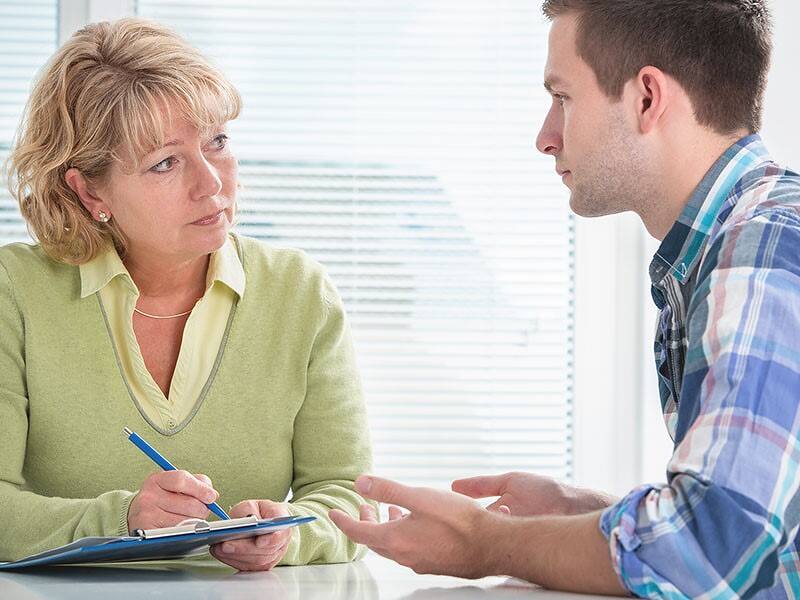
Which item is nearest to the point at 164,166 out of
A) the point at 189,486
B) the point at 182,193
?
the point at 182,193

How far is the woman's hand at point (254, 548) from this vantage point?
1.38 metres

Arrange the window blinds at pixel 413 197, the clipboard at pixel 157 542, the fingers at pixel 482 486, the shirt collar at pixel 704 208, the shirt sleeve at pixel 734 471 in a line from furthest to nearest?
the window blinds at pixel 413 197, the fingers at pixel 482 486, the shirt collar at pixel 704 208, the clipboard at pixel 157 542, the shirt sleeve at pixel 734 471

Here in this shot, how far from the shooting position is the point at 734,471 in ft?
3.12

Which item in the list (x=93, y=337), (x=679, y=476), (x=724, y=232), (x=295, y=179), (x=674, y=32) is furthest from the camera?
(x=295, y=179)

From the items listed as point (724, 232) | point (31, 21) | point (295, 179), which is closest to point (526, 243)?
point (295, 179)

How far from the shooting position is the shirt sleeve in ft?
3.12

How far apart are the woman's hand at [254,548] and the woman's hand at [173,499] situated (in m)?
0.06

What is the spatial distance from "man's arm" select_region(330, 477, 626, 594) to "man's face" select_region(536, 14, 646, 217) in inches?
19.7

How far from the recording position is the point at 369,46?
2855 mm

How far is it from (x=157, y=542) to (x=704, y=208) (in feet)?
2.54

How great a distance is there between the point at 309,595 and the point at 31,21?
2.19 metres

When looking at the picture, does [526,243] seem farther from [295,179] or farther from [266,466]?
[266,466]

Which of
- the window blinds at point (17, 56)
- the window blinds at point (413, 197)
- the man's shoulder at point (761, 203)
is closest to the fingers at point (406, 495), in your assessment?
the man's shoulder at point (761, 203)

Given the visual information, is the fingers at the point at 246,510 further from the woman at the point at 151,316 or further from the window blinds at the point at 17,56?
the window blinds at the point at 17,56
